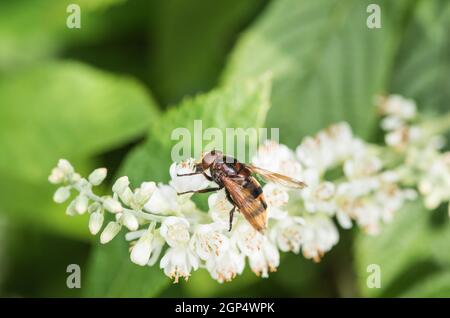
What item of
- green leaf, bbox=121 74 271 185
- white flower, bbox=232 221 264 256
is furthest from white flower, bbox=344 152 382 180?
white flower, bbox=232 221 264 256

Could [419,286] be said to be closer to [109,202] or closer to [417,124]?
[417,124]

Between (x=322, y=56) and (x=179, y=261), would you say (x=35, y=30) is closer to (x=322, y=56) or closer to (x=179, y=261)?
(x=322, y=56)

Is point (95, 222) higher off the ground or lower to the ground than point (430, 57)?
lower

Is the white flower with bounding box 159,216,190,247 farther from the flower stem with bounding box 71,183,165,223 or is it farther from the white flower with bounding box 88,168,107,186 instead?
the white flower with bounding box 88,168,107,186

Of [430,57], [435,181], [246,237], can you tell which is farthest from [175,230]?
[430,57]

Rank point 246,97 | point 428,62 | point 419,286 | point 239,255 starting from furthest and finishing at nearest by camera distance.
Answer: point 428,62
point 419,286
point 246,97
point 239,255
